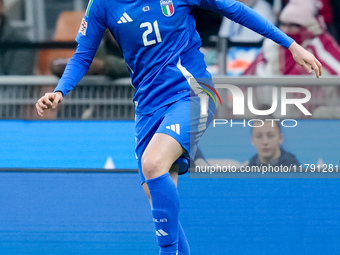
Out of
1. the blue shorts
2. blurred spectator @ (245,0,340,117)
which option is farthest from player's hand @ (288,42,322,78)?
blurred spectator @ (245,0,340,117)

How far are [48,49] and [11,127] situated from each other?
553 millimetres

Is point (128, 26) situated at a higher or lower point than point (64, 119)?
higher

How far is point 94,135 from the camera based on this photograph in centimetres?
373

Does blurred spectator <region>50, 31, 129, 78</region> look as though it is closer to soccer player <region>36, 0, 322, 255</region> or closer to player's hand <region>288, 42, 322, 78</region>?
soccer player <region>36, 0, 322, 255</region>

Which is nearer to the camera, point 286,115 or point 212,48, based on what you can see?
point 286,115

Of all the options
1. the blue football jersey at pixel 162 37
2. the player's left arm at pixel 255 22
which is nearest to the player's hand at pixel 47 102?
the blue football jersey at pixel 162 37

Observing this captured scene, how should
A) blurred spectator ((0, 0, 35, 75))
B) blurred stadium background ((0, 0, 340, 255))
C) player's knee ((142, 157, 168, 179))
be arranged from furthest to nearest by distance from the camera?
blurred spectator ((0, 0, 35, 75))
blurred stadium background ((0, 0, 340, 255))
player's knee ((142, 157, 168, 179))

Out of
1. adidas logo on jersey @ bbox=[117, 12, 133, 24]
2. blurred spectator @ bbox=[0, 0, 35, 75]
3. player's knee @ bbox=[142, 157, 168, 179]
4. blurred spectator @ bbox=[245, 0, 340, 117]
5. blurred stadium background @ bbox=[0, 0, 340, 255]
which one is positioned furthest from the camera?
blurred spectator @ bbox=[0, 0, 35, 75]

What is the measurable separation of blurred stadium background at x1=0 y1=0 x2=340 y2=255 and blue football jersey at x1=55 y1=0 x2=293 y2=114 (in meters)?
0.69

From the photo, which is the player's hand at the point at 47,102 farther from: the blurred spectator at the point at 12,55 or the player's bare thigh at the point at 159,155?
the blurred spectator at the point at 12,55

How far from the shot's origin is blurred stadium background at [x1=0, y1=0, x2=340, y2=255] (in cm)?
349

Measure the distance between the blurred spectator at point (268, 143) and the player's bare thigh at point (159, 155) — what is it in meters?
0.85

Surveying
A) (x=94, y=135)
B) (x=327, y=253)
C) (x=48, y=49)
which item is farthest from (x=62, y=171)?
(x=327, y=253)

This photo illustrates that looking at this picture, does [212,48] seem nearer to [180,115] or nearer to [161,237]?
[180,115]
